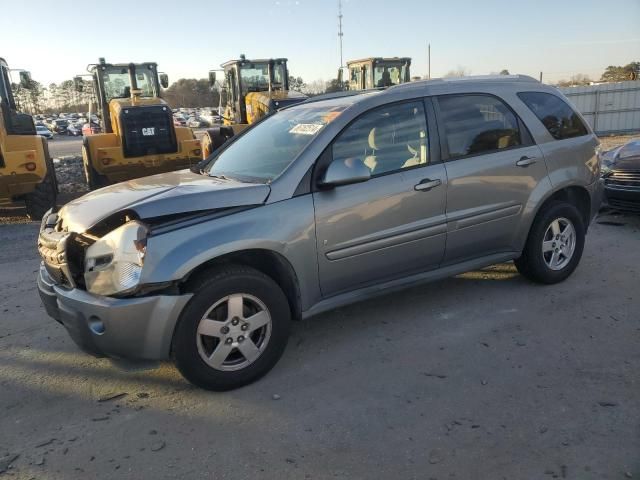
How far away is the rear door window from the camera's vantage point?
159 inches

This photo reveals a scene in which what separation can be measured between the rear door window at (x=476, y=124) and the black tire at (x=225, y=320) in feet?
6.12

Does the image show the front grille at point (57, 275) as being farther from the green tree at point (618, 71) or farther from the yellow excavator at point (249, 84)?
the green tree at point (618, 71)

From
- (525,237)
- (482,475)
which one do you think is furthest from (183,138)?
(482,475)

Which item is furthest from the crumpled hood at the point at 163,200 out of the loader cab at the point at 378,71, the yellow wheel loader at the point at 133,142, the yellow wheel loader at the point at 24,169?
the loader cab at the point at 378,71

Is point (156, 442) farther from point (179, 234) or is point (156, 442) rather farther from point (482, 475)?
point (482, 475)

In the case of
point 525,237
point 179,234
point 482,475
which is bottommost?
point 482,475

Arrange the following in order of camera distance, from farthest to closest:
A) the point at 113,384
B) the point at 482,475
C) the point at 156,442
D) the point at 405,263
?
the point at 405,263
the point at 113,384
the point at 156,442
the point at 482,475

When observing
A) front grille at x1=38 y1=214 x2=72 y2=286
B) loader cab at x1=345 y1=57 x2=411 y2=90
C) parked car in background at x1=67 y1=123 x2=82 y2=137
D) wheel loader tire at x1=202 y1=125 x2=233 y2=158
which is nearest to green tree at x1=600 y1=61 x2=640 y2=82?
loader cab at x1=345 y1=57 x2=411 y2=90

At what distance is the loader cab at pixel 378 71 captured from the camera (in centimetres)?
1598

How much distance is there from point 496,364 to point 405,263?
96 centimetres

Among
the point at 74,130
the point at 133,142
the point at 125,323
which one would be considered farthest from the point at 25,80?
the point at 74,130

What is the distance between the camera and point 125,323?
2.91m

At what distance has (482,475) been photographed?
94.7 inches

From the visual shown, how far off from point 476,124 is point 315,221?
1.75 meters
